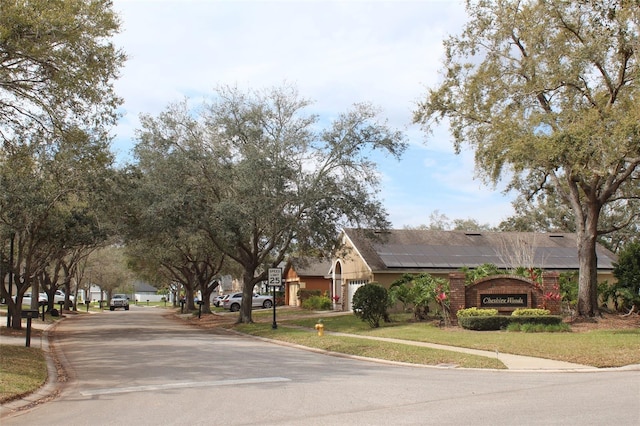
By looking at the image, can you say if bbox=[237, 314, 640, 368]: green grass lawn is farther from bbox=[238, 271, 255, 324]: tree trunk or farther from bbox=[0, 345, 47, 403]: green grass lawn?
bbox=[0, 345, 47, 403]: green grass lawn

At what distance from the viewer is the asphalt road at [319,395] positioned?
8.19 m

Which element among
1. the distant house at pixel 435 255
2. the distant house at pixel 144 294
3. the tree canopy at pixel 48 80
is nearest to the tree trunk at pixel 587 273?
the distant house at pixel 435 255

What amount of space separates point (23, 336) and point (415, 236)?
83.7ft

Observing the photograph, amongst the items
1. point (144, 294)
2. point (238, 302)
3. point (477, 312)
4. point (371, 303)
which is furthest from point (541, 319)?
point (144, 294)

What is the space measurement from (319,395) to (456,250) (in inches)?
1203

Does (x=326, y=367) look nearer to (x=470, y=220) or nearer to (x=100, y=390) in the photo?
(x=100, y=390)

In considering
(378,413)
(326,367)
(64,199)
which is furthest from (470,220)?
(378,413)

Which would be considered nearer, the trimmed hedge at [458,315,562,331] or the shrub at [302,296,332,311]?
the trimmed hedge at [458,315,562,331]

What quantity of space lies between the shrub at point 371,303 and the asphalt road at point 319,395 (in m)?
8.84

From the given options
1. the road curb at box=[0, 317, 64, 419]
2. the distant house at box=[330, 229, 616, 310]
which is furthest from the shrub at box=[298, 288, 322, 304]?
the road curb at box=[0, 317, 64, 419]

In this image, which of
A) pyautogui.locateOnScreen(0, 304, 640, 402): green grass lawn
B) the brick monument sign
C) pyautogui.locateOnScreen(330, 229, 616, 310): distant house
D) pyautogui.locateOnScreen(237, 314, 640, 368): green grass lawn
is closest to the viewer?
pyautogui.locateOnScreen(0, 304, 640, 402): green grass lawn

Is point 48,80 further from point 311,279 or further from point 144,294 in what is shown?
point 144,294

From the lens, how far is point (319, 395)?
10.0 meters

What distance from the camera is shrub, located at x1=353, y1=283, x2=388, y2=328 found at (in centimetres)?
2469
